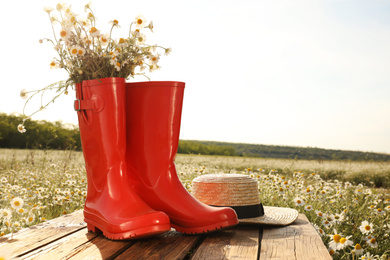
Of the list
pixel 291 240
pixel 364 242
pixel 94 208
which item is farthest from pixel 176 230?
pixel 364 242

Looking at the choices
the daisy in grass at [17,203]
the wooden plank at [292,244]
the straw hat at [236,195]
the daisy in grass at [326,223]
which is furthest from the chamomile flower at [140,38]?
the daisy in grass at [326,223]

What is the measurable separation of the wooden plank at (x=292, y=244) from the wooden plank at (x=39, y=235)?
0.91 metres

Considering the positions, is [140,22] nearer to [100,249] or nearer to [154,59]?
[154,59]

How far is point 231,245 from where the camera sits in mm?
1546

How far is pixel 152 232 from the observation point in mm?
1508

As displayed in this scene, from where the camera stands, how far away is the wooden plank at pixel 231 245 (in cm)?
140

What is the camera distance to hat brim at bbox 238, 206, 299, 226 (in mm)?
1938

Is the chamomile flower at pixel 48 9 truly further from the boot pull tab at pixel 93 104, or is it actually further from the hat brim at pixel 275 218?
the hat brim at pixel 275 218

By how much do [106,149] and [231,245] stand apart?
0.70 m

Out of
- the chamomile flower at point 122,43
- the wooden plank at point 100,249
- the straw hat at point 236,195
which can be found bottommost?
the wooden plank at point 100,249

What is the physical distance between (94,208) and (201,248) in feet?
1.93

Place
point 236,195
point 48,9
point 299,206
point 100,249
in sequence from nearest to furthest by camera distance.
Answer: point 100,249 → point 48,9 → point 236,195 → point 299,206

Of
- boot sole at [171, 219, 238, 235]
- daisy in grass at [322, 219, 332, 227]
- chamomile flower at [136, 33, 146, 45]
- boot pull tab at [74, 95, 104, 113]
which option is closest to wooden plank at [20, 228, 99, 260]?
boot sole at [171, 219, 238, 235]

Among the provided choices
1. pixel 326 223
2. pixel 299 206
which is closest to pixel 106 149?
pixel 326 223
